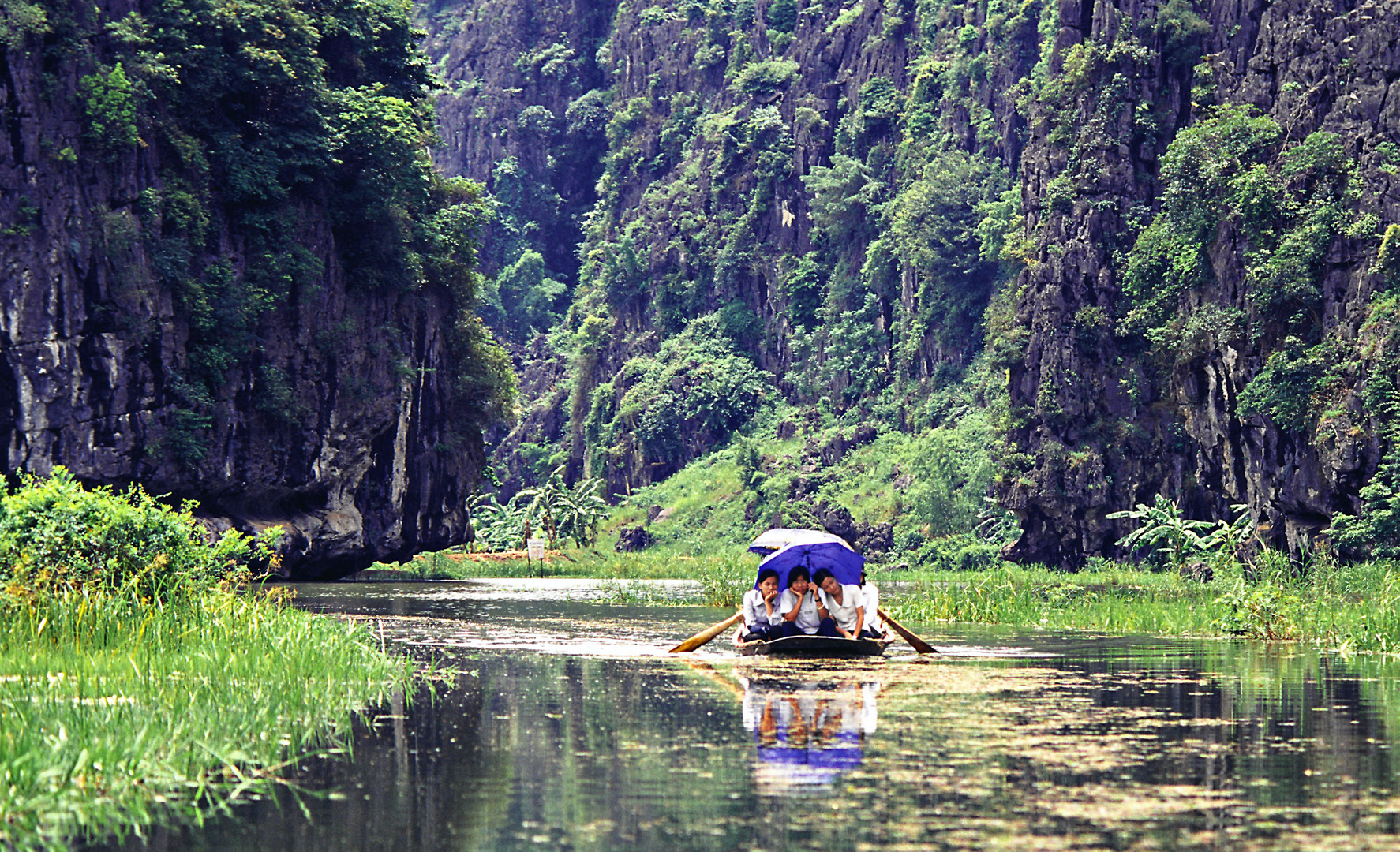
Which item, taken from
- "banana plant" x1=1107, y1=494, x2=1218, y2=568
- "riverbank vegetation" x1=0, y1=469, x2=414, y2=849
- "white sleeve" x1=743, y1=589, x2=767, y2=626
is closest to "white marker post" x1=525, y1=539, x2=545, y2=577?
"banana plant" x1=1107, y1=494, x2=1218, y2=568

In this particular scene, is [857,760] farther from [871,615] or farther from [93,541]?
[93,541]

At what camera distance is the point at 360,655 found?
696 inches

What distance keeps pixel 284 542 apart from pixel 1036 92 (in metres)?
30.6

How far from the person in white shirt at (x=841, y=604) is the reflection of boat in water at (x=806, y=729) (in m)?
3.70

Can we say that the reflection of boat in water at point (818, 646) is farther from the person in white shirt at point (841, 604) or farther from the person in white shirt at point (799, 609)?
the person in white shirt at point (841, 604)

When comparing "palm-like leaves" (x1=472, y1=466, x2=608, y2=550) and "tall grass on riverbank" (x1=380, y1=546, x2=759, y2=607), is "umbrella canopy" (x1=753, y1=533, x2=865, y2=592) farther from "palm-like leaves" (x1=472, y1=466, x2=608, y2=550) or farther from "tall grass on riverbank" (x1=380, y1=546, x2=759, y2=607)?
"palm-like leaves" (x1=472, y1=466, x2=608, y2=550)

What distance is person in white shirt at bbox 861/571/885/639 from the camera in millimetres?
21531

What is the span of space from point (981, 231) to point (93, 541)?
61032 mm

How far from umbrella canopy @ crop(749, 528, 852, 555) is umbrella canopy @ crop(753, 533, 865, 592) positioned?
0.20 feet

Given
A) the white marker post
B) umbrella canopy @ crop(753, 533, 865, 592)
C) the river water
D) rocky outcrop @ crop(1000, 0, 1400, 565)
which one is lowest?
the river water

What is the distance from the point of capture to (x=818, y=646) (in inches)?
819

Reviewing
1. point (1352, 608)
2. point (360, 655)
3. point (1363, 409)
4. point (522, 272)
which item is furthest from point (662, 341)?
point (360, 655)

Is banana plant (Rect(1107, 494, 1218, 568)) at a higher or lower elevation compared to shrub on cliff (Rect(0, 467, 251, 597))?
higher

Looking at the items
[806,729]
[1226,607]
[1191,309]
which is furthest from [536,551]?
[806,729]
